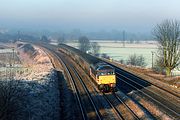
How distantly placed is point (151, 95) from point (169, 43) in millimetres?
24482

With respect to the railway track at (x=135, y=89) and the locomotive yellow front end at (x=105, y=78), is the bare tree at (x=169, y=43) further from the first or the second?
the locomotive yellow front end at (x=105, y=78)

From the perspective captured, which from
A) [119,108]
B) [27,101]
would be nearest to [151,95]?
[119,108]

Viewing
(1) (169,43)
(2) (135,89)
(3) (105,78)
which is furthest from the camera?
(1) (169,43)

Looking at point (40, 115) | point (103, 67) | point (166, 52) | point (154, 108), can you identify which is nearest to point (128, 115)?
point (154, 108)

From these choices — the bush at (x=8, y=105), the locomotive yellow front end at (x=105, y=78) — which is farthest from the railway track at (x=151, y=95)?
the bush at (x=8, y=105)

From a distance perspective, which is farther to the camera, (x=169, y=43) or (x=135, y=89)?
(x=169, y=43)

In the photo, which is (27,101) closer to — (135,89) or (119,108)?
(119,108)

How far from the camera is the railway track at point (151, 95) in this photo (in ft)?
90.3

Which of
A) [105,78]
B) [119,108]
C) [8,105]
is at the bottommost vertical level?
[119,108]

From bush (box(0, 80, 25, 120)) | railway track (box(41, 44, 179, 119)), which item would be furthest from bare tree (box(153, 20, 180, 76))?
bush (box(0, 80, 25, 120))

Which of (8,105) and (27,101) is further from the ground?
(8,105)

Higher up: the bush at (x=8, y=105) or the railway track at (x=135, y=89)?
the bush at (x=8, y=105)

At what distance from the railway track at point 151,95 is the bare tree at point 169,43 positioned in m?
10.2

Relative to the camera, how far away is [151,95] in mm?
34156
